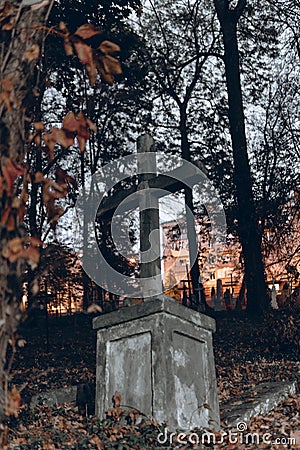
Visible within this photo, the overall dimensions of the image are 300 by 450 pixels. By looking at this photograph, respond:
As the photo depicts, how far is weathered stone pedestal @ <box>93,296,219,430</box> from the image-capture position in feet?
17.3

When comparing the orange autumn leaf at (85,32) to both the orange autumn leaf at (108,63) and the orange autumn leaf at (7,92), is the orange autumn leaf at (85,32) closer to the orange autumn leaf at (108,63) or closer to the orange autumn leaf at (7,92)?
the orange autumn leaf at (108,63)

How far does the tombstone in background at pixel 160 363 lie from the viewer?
527 cm

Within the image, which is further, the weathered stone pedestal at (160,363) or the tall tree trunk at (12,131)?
the weathered stone pedestal at (160,363)

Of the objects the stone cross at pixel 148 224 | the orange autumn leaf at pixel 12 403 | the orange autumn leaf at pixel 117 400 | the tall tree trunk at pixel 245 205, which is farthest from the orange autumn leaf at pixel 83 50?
the tall tree trunk at pixel 245 205

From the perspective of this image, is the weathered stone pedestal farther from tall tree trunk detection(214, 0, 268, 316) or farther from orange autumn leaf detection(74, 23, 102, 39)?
tall tree trunk detection(214, 0, 268, 316)

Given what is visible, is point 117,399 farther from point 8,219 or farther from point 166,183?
point 8,219

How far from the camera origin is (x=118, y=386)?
5.57 metres

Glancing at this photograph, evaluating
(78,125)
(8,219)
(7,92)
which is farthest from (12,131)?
(8,219)

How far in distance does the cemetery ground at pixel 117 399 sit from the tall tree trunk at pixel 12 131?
0.19 meters

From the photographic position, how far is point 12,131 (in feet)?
9.14

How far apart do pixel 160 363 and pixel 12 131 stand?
3.03m

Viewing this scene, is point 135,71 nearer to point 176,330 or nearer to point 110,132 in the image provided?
point 110,132

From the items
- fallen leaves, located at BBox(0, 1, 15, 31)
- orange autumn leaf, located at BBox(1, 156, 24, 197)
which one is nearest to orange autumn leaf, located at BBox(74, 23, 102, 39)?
fallen leaves, located at BBox(0, 1, 15, 31)

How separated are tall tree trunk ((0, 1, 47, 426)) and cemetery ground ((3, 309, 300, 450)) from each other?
0.19m
